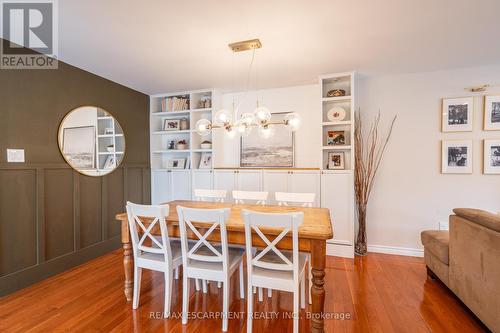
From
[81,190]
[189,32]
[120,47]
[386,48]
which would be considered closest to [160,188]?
[81,190]

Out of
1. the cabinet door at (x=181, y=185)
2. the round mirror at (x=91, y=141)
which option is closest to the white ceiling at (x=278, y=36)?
the round mirror at (x=91, y=141)

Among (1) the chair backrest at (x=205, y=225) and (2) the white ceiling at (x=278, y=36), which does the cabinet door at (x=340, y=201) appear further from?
(1) the chair backrest at (x=205, y=225)

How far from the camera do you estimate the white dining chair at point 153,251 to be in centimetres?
193

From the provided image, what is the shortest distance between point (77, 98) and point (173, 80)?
1224 millimetres

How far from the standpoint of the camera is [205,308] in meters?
2.08

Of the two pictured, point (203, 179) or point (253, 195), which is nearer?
point (253, 195)

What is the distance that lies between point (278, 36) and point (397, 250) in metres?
3.19

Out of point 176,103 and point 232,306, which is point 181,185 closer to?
point 176,103

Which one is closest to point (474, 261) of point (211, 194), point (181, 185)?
point (211, 194)

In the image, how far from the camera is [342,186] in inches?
127

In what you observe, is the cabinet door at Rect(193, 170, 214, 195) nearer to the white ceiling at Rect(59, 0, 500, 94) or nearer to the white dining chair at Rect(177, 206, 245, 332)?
the white ceiling at Rect(59, 0, 500, 94)

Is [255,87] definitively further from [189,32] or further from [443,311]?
[443,311]

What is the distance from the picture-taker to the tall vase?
326 cm

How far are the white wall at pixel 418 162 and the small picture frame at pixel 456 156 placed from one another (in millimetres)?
61
